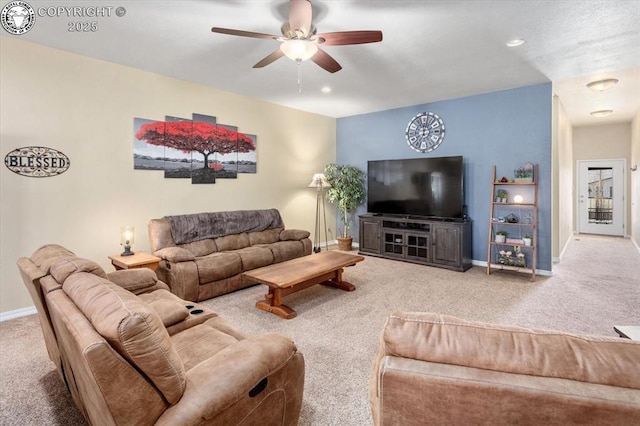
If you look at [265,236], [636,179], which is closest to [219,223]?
[265,236]

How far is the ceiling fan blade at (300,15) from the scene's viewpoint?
8.24 ft

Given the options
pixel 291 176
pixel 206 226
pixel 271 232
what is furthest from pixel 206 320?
pixel 291 176

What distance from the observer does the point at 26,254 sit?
3373 millimetres

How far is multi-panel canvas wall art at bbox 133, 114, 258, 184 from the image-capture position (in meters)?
4.25

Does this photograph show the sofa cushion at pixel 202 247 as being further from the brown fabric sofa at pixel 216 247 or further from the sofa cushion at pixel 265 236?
the sofa cushion at pixel 265 236

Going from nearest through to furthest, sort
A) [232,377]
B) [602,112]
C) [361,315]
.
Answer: [232,377] → [361,315] → [602,112]

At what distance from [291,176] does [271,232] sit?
4.83 ft

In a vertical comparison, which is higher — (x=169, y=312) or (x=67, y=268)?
(x=67, y=268)

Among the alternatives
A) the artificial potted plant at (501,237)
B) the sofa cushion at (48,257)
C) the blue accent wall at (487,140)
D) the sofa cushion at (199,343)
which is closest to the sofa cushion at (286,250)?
the sofa cushion at (199,343)

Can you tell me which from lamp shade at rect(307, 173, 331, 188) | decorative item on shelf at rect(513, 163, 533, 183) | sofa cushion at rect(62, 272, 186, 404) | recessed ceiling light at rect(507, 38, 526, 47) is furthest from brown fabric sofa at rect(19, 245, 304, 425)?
lamp shade at rect(307, 173, 331, 188)

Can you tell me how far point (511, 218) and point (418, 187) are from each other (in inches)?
59.5

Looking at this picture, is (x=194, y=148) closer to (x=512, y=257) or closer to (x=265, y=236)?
(x=265, y=236)

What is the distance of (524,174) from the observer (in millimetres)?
4844

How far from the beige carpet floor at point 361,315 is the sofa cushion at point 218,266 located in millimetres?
282
